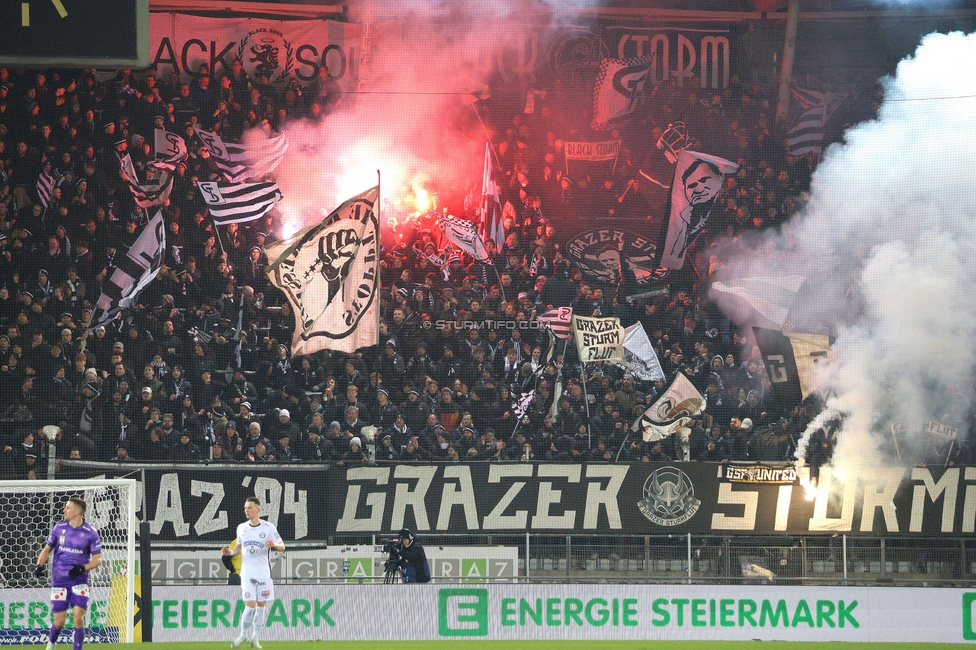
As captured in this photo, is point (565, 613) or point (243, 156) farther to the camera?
point (243, 156)

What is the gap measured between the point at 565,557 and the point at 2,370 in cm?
781

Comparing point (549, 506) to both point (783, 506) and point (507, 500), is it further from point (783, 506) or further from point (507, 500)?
point (783, 506)

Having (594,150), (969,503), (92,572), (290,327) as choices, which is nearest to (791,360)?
(969,503)

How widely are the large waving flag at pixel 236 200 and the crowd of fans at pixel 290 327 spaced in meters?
0.15

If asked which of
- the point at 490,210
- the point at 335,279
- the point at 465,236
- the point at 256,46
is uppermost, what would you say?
the point at 256,46

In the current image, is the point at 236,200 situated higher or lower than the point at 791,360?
higher

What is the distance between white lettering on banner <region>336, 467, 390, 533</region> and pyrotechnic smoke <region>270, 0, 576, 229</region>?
5516mm

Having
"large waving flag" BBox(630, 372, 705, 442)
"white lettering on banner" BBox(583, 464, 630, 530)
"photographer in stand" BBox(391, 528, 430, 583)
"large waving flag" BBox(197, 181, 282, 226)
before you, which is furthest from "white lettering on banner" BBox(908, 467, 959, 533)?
"large waving flag" BBox(197, 181, 282, 226)

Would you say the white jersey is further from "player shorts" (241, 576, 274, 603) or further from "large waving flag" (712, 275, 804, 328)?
"large waving flag" (712, 275, 804, 328)

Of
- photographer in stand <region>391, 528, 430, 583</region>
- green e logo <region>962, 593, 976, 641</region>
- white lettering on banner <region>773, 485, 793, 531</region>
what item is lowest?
green e logo <region>962, 593, 976, 641</region>

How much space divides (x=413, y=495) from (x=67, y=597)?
565 cm

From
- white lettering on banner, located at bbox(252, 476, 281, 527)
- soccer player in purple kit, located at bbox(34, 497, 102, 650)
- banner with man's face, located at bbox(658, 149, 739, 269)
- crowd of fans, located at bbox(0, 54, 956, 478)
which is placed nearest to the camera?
soccer player in purple kit, located at bbox(34, 497, 102, 650)

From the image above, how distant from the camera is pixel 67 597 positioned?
8.21 meters

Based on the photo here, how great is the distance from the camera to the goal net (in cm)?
1040
